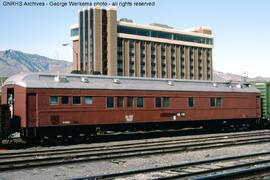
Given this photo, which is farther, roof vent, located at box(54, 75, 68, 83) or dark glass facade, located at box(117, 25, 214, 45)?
dark glass facade, located at box(117, 25, 214, 45)

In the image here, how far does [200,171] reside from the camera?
12742mm

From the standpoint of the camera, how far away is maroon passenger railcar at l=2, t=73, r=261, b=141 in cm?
2180

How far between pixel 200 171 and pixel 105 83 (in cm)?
1270

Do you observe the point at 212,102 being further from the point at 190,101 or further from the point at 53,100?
the point at 53,100

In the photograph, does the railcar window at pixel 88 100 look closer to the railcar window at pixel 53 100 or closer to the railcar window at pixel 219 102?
the railcar window at pixel 53 100

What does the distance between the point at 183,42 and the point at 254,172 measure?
13301 cm

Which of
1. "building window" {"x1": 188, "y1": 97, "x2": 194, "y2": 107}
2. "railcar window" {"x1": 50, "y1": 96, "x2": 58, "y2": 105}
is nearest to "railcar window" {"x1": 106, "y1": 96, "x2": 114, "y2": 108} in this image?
"railcar window" {"x1": 50, "y1": 96, "x2": 58, "y2": 105}

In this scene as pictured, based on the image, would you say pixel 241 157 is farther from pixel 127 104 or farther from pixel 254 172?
pixel 127 104

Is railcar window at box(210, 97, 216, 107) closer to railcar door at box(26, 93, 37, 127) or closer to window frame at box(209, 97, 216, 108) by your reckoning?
window frame at box(209, 97, 216, 108)

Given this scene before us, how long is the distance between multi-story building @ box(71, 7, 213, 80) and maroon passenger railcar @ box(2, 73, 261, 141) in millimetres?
71760

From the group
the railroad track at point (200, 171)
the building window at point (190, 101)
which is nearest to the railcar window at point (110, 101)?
the building window at point (190, 101)

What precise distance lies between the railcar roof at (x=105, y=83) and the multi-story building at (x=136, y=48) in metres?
71.7

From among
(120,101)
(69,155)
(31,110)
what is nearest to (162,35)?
(120,101)

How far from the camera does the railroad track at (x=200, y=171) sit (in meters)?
11.8
